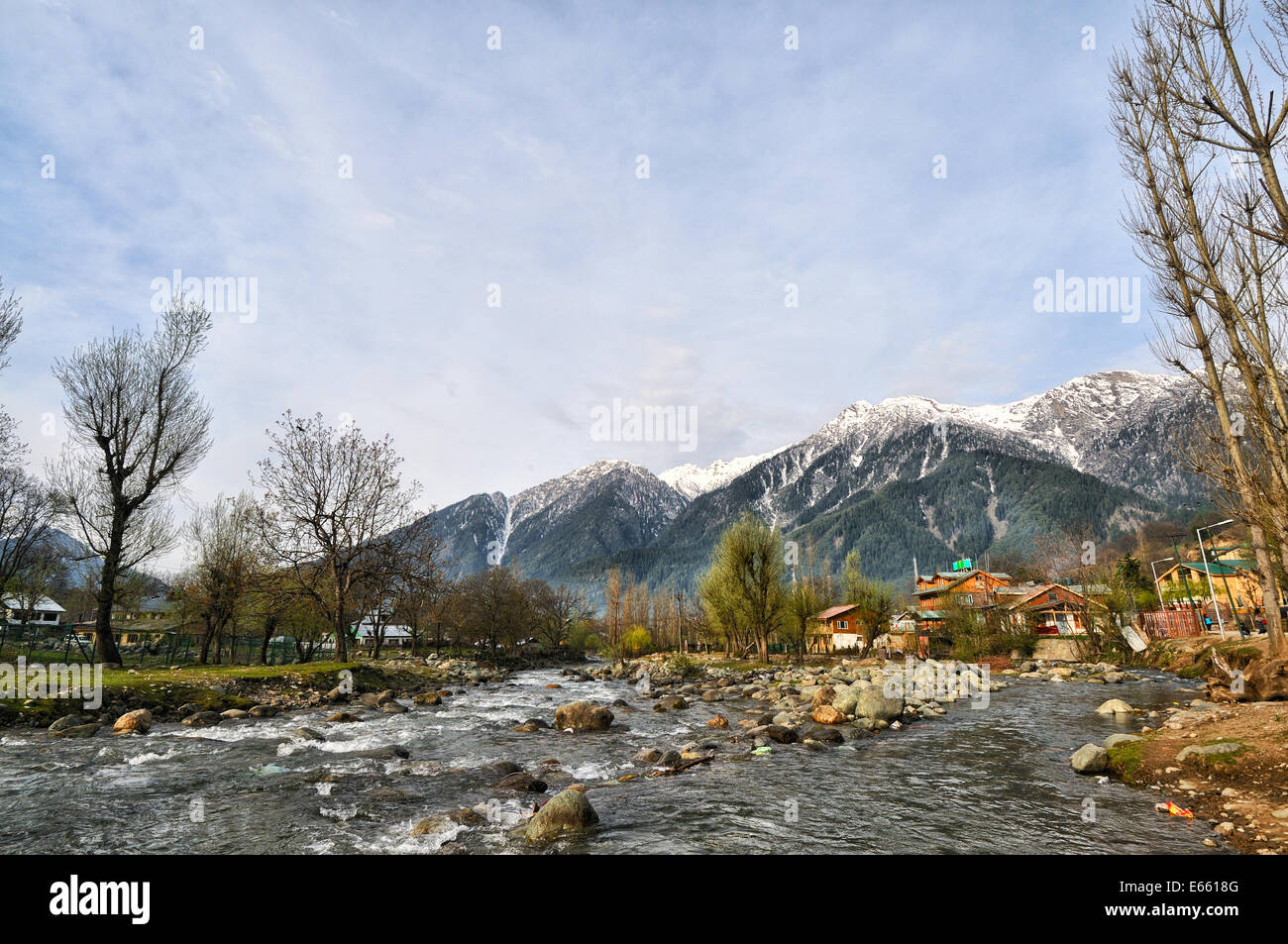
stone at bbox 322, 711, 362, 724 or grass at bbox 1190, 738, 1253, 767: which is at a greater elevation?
grass at bbox 1190, 738, 1253, 767

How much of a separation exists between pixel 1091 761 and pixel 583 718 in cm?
1592

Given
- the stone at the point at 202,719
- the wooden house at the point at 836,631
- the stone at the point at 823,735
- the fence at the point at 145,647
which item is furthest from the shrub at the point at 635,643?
the stone at the point at 823,735

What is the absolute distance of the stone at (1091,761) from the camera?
12.7 meters

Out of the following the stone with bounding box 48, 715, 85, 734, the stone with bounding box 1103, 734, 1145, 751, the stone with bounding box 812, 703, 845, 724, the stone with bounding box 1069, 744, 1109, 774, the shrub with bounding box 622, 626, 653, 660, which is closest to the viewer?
the stone with bounding box 1069, 744, 1109, 774

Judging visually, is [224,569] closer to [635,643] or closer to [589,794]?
[589,794]

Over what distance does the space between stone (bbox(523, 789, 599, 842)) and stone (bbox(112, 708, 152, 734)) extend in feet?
51.9

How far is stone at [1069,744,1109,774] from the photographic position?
1273cm

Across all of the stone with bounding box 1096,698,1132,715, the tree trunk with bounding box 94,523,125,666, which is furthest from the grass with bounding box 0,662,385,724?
the stone with bounding box 1096,698,1132,715

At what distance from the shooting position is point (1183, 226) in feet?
55.6

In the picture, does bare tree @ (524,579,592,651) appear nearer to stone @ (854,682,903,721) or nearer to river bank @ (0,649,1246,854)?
river bank @ (0,649,1246,854)

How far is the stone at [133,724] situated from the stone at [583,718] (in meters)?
13.2

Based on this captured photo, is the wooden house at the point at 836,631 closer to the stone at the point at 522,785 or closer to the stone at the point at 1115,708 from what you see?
the stone at the point at 1115,708
